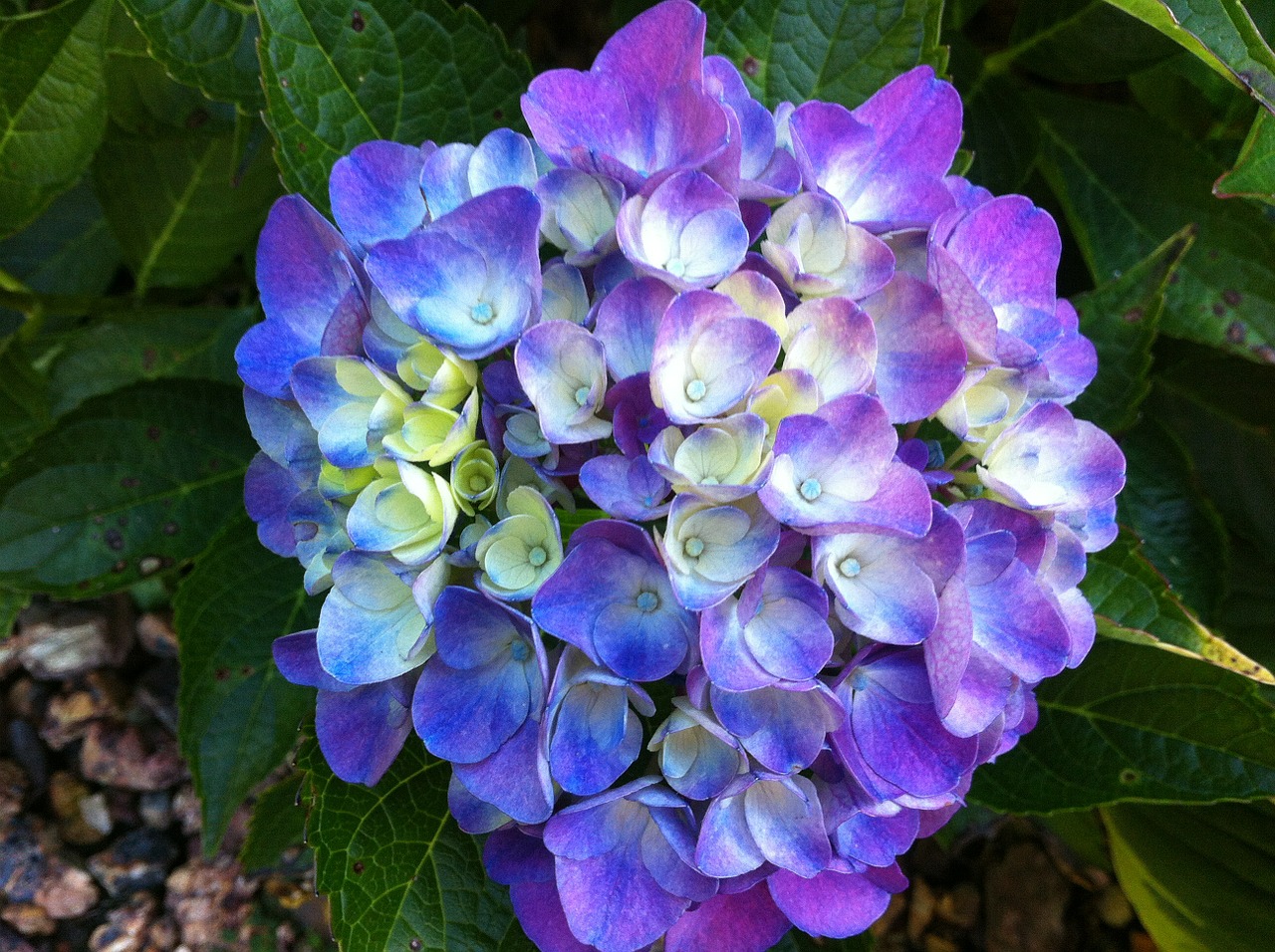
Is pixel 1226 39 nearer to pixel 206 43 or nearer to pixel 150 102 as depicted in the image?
pixel 206 43

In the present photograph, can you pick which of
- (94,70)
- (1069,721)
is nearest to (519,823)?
(1069,721)

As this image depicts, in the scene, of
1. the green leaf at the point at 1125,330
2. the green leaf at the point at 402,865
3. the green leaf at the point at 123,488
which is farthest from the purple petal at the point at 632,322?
the green leaf at the point at 123,488

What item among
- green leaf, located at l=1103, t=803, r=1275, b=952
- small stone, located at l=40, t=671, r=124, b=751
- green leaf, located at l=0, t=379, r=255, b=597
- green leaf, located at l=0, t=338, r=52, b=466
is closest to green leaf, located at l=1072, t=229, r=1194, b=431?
green leaf, located at l=1103, t=803, r=1275, b=952

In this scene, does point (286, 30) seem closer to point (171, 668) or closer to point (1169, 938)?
point (171, 668)

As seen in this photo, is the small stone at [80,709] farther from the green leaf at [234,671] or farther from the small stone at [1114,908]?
the small stone at [1114,908]

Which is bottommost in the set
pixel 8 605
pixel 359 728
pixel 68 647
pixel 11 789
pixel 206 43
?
pixel 11 789

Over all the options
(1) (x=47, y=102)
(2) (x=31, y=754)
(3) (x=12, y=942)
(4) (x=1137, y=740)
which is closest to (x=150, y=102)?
(1) (x=47, y=102)

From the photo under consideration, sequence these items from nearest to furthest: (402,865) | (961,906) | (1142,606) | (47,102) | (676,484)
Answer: (676,484), (402,865), (1142,606), (47,102), (961,906)
